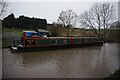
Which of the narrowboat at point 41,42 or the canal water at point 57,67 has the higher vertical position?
the narrowboat at point 41,42

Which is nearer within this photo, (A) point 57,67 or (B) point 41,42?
(A) point 57,67

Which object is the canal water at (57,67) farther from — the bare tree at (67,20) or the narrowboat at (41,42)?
the bare tree at (67,20)

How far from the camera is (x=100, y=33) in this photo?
36.7 meters

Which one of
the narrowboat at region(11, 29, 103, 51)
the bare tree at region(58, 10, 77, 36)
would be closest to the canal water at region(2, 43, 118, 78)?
the narrowboat at region(11, 29, 103, 51)

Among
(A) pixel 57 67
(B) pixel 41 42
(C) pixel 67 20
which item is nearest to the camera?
(A) pixel 57 67

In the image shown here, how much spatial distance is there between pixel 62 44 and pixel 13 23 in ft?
75.5

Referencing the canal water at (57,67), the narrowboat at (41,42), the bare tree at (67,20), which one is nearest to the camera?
the canal water at (57,67)

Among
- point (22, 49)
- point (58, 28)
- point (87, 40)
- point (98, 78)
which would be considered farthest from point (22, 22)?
point (98, 78)

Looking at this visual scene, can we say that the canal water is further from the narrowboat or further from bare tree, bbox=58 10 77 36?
bare tree, bbox=58 10 77 36

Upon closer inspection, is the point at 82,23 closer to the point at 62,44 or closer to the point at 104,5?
the point at 104,5

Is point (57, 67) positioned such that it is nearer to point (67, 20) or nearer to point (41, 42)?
point (41, 42)

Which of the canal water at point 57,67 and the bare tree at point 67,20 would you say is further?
the bare tree at point 67,20

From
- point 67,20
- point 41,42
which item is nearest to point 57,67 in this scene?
point 41,42

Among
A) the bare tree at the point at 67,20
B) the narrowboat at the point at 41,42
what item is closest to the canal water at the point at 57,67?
the narrowboat at the point at 41,42
